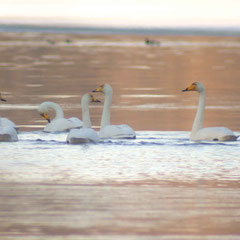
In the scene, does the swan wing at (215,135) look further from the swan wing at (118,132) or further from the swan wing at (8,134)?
the swan wing at (8,134)

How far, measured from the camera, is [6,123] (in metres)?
17.2

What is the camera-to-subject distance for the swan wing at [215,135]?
16562 mm

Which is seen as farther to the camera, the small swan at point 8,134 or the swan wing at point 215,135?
the swan wing at point 215,135

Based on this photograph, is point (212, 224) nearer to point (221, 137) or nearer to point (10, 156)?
point (10, 156)

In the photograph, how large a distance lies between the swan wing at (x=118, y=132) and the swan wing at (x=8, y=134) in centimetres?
158

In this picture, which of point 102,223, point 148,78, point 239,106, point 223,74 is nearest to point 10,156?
point 102,223

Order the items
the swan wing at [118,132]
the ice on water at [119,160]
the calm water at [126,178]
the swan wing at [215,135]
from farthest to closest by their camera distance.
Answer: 1. the swan wing at [118,132]
2. the swan wing at [215,135]
3. the ice on water at [119,160]
4. the calm water at [126,178]

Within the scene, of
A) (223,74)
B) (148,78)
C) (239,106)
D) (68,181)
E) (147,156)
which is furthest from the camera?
(223,74)

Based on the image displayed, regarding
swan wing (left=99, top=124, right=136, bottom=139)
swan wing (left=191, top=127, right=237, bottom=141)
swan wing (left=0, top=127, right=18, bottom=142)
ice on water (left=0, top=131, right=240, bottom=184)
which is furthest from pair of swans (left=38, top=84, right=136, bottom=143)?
swan wing (left=191, top=127, right=237, bottom=141)

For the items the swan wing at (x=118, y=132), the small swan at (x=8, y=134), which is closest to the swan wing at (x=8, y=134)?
the small swan at (x=8, y=134)

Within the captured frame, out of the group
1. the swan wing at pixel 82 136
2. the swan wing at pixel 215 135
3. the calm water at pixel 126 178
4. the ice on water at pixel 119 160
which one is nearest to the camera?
the calm water at pixel 126 178

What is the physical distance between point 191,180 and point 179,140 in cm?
434

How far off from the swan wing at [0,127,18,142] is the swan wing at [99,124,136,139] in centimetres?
158

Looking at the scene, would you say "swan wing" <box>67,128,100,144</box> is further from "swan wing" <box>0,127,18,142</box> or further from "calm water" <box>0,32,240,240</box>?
"swan wing" <box>0,127,18,142</box>
